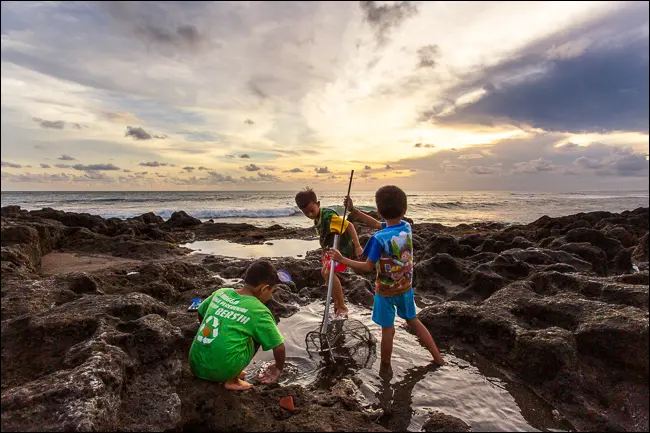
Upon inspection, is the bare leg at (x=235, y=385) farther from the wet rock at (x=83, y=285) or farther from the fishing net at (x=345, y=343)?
the wet rock at (x=83, y=285)

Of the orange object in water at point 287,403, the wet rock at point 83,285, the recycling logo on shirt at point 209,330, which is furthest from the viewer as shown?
the wet rock at point 83,285

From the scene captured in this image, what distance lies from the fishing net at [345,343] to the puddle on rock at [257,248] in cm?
731

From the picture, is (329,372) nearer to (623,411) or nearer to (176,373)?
(176,373)

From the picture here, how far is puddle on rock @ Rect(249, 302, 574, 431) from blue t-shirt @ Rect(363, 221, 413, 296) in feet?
3.11

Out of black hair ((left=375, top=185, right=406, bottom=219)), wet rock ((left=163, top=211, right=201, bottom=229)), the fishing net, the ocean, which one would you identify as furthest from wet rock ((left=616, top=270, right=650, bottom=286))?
wet rock ((left=163, top=211, right=201, bottom=229))

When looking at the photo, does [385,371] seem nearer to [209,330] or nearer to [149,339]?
[209,330]

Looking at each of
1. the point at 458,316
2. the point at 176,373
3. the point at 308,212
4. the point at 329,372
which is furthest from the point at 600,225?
the point at 176,373

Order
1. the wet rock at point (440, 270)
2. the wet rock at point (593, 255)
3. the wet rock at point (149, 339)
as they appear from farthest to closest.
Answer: the wet rock at point (593, 255)
the wet rock at point (440, 270)
the wet rock at point (149, 339)

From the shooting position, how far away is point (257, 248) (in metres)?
14.3

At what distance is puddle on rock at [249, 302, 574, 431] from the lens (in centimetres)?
329

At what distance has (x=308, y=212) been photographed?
5820 mm

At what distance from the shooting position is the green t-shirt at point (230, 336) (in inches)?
124

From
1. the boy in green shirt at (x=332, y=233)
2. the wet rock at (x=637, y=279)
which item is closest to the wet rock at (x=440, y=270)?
the boy in green shirt at (x=332, y=233)

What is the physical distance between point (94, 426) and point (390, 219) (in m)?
3.30
